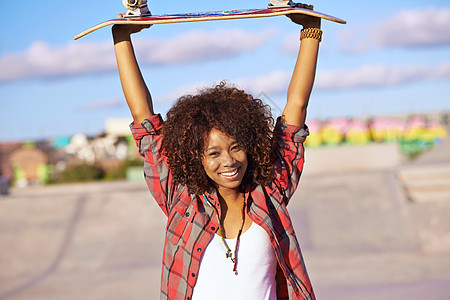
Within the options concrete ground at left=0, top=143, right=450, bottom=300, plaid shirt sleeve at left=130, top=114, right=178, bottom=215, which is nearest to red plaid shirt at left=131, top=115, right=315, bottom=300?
plaid shirt sleeve at left=130, top=114, right=178, bottom=215

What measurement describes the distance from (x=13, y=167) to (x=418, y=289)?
2493cm

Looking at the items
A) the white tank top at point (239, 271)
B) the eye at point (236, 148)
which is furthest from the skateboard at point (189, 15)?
the white tank top at point (239, 271)

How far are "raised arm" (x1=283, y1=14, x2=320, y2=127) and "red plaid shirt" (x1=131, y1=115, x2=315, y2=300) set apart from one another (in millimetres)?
95

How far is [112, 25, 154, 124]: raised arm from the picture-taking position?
229 cm

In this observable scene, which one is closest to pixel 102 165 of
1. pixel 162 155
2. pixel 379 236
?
pixel 379 236

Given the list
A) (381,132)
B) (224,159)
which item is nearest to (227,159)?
(224,159)

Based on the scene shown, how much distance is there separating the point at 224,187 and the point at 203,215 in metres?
0.15

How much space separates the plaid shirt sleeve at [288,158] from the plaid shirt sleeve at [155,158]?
0.42 metres

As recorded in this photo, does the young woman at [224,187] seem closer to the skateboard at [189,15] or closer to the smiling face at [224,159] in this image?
the smiling face at [224,159]

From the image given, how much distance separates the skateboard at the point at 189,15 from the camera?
Result: 7.30 feet

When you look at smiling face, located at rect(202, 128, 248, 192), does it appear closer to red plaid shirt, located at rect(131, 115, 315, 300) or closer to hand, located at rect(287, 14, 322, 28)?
red plaid shirt, located at rect(131, 115, 315, 300)

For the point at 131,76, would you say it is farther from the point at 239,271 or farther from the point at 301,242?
the point at 301,242

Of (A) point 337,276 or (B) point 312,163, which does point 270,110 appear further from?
(B) point 312,163

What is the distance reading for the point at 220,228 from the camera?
2141 mm
